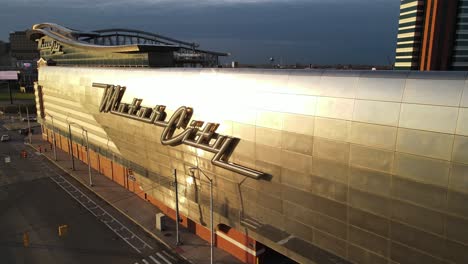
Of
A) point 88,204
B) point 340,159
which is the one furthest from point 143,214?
point 340,159

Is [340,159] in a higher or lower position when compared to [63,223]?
higher

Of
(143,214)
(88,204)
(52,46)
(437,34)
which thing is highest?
(437,34)

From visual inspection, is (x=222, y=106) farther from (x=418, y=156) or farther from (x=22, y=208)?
(x=22, y=208)

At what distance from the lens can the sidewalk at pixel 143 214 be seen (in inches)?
1296

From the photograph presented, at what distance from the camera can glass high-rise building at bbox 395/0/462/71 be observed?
3091 inches

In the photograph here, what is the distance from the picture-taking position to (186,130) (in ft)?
100

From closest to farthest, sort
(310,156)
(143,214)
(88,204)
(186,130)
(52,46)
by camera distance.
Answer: (310,156) → (186,130) → (143,214) → (88,204) → (52,46)

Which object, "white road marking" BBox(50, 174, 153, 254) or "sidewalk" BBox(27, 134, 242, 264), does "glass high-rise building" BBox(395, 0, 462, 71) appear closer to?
"sidewalk" BBox(27, 134, 242, 264)

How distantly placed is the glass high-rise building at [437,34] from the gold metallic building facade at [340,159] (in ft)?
243

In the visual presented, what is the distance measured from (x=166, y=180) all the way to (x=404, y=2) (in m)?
87.4

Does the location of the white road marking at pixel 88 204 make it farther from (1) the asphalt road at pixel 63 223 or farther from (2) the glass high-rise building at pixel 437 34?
(2) the glass high-rise building at pixel 437 34

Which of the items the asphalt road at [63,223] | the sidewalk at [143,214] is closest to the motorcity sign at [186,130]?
the sidewalk at [143,214]

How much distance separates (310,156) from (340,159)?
2.14 metres

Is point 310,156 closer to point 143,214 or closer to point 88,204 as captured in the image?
point 143,214
